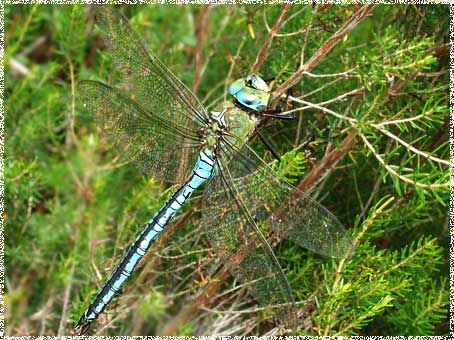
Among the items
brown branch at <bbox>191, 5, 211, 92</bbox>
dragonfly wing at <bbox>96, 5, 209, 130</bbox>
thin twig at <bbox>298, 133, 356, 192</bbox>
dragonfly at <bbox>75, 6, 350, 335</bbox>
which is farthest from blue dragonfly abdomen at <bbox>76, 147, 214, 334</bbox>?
brown branch at <bbox>191, 5, 211, 92</bbox>

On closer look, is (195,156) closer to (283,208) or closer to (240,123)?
(240,123)

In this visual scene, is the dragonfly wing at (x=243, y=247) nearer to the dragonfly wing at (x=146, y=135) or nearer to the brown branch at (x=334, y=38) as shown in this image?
the dragonfly wing at (x=146, y=135)

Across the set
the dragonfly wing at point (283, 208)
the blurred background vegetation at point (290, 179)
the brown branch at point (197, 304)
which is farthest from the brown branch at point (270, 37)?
A: the brown branch at point (197, 304)

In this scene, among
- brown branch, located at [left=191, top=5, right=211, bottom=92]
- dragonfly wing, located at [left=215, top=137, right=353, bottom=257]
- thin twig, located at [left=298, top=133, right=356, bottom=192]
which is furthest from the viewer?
brown branch, located at [left=191, top=5, right=211, bottom=92]

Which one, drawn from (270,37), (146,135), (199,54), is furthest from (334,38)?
(199,54)

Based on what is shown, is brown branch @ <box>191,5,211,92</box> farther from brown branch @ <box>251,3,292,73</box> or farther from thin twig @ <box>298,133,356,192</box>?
thin twig @ <box>298,133,356,192</box>

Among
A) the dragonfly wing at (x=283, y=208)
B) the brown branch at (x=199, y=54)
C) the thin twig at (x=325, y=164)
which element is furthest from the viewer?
the brown branch at (x=199, y=54)

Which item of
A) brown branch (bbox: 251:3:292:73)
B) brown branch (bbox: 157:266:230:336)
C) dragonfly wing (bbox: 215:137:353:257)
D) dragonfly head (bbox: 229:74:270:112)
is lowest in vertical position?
brown branch (bbox: 157:266:230:336)

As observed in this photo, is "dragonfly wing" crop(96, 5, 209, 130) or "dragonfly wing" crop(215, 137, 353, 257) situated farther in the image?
"dragonfly wing" crop(96, 5, 209, 130)
